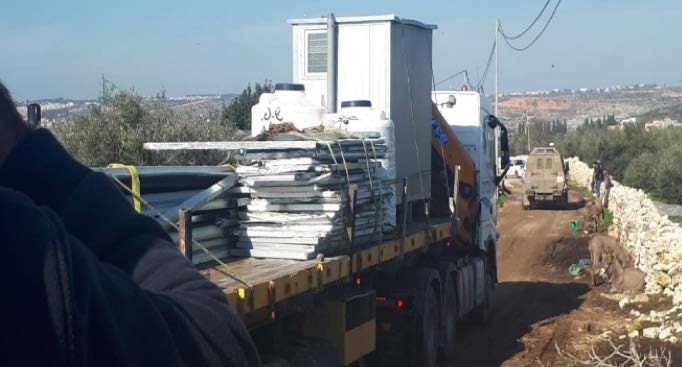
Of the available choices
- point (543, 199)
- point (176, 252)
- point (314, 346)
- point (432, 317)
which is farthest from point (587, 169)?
point (176, 252)

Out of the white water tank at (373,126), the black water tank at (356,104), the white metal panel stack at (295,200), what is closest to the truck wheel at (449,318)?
the white water tank at (373,126)

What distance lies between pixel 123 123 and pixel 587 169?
44.3 metres

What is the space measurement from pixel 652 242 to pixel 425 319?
10.8m

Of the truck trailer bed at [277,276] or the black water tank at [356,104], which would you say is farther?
the black water tank at [356,104]

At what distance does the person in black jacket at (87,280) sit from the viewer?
3.31 ft

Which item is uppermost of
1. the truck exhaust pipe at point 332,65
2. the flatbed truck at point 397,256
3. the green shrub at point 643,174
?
the truck exhaust pipe at point 332,65

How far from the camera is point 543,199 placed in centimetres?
4231

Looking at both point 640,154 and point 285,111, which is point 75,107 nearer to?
point 285,111

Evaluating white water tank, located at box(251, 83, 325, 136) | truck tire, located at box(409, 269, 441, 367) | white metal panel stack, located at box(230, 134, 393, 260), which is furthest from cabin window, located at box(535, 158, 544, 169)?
white metal panel stack, located at box(230, 134, 393, 260)

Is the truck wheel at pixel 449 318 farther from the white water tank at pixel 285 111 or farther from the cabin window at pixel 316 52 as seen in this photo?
the white water tank at pixel 285 111

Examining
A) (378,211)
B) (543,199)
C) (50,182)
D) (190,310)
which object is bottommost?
(543,199)

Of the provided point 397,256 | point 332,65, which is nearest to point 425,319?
point 397,256

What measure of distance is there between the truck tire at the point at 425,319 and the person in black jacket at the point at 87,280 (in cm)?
951

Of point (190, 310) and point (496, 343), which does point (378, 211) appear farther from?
point (190, 310)
